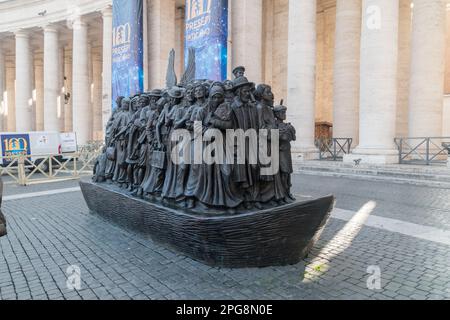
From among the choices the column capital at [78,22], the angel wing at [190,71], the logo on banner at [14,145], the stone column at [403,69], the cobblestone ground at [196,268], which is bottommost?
the cobblestone ground at [196,268]

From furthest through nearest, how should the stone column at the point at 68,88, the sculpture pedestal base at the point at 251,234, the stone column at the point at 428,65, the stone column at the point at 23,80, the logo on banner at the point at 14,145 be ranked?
1. the stone column at the point at 68,88
2. the stone column at the point at 23,80
3. the logo on banner at the point at 14,145
4. the stone column at the point at 428,65
5. the sculpture pedestal base at the point at 251,234

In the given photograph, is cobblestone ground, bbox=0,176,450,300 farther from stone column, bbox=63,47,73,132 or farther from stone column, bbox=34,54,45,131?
stone column, bbox=34,54,45,131

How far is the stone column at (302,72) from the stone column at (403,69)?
6.62 metres

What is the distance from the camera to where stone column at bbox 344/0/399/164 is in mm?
14156

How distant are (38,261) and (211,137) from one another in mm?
3152

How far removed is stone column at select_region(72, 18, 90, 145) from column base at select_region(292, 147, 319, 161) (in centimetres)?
1907

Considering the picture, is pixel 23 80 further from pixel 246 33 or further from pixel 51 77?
pixel 246 33

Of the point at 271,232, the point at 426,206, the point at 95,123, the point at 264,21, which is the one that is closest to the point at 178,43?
the point at 264,21

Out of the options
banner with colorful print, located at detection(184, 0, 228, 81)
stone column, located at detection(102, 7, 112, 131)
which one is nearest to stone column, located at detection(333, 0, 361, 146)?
banner with colorful print, located at detection(184, 0, 228, 81)

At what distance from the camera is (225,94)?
17.4 feet

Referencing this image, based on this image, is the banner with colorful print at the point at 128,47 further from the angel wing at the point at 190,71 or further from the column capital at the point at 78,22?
the angel wing at the point at 190,71

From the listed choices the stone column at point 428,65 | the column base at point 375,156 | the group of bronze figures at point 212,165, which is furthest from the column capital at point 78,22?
the group of bronze figures at point 212,165

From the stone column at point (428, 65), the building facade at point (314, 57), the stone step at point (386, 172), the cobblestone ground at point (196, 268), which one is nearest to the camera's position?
the cobblestone ground at point (196, 268)

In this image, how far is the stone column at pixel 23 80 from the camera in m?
31.9
